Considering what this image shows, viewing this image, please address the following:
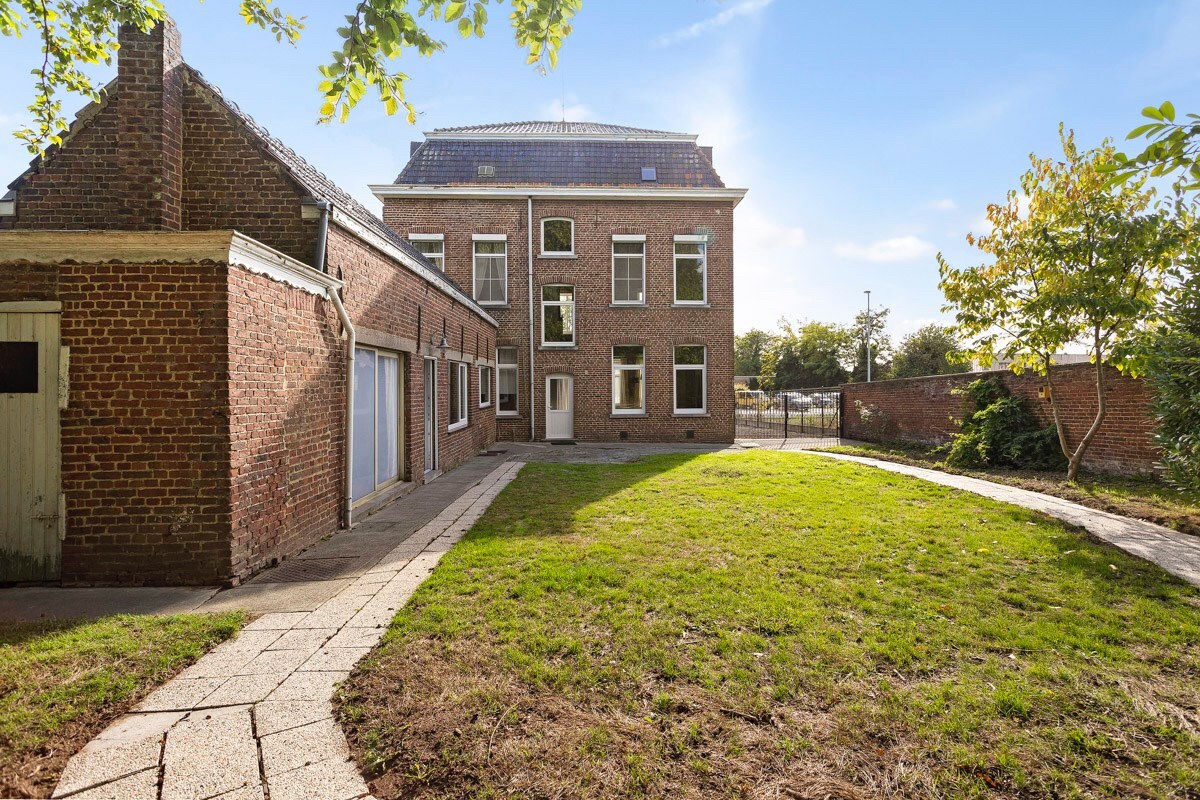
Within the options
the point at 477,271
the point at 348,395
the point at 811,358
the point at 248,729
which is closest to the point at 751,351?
the point at 811,358

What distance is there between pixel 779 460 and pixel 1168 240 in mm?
6813

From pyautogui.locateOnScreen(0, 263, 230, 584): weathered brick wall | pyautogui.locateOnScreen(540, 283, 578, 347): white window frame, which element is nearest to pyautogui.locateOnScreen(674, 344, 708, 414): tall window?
pyautogui.locateOnScreen(540, 283, 578, 347): white window frame

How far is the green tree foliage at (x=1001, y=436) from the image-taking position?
10.2 meters

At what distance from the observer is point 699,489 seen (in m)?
8.24

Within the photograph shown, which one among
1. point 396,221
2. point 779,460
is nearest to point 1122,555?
point 779,460

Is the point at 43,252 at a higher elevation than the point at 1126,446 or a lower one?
higher

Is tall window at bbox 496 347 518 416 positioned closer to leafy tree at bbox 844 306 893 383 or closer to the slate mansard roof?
the slate mansard roof

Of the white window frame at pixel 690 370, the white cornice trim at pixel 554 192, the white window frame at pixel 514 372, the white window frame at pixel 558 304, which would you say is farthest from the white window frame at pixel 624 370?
the white cornice trim at pixel 554 192

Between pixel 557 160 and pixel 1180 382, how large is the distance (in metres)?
16.5

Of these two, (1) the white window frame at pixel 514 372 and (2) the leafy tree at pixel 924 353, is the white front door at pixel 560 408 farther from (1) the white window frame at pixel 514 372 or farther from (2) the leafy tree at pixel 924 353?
(2) the leafy tree at pixel 924 353

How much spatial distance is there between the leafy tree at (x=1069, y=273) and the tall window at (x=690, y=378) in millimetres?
8032

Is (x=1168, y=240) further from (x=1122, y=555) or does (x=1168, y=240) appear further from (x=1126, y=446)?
(x=1122, y=555)

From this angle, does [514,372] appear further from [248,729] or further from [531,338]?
[248,729]

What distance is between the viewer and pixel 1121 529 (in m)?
5.90
